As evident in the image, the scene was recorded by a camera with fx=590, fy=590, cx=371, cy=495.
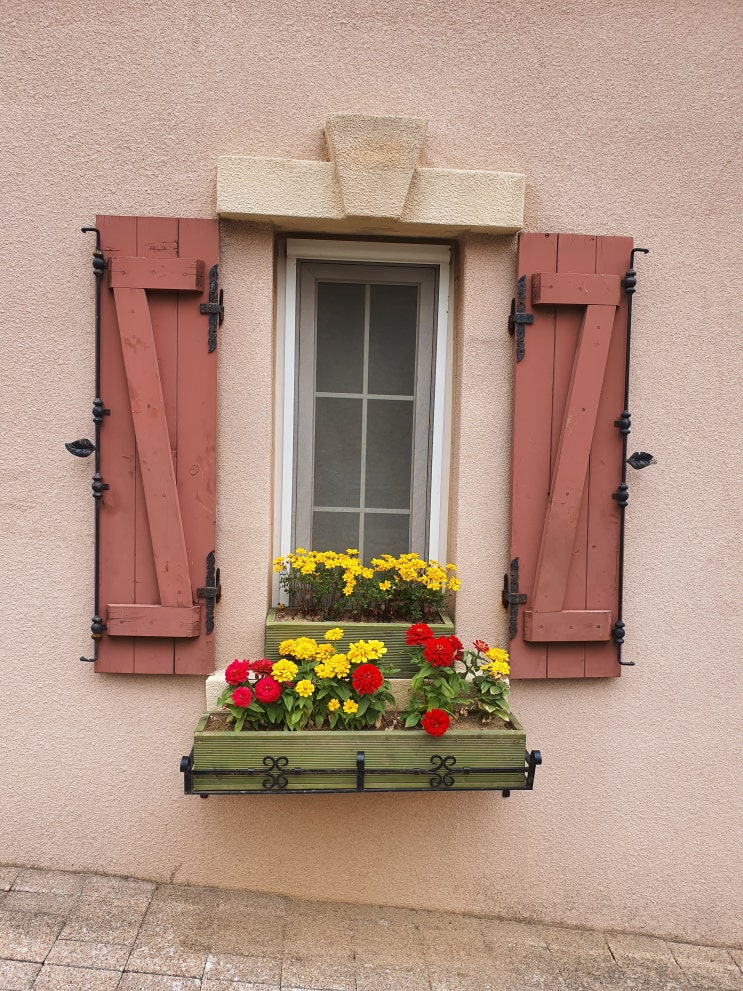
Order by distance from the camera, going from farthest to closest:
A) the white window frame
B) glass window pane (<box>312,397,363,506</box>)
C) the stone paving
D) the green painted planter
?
glass window pane (<box>312,397,363,506</box>)
the white window frame
the green painted planter
the stone paving

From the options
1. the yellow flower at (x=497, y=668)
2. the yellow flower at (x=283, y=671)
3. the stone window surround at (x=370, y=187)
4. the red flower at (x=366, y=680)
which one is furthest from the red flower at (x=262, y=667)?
the stone window surround at (x=370, y=187)

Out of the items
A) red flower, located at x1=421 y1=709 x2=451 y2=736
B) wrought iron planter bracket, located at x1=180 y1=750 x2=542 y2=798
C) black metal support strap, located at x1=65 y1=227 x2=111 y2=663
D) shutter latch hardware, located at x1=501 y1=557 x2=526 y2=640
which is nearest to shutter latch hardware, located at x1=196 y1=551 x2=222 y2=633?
black metal support strap, located at x1=65 y1=227 x2=111 y2=663

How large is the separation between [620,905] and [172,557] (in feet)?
7.85

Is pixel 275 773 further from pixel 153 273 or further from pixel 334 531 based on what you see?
pixel 153 273

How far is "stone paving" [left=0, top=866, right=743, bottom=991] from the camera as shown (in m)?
2.13

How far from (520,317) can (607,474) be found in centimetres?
73

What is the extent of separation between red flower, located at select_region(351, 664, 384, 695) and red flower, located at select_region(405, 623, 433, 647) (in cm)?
17

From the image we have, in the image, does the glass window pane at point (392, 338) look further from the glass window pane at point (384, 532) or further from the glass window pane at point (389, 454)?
the glass window pane at point (384, 532)

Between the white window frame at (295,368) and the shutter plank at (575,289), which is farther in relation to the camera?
the white window frame at (295,368)

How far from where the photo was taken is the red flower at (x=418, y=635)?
2.16 meters

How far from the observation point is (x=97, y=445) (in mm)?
2316

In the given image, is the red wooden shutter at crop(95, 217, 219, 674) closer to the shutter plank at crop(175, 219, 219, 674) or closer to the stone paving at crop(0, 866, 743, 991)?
the shutter plank at crop(175, 219, 219, 674)

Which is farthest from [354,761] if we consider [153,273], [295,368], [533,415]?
[153,273]

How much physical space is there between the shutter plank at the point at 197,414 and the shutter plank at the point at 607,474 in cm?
153
